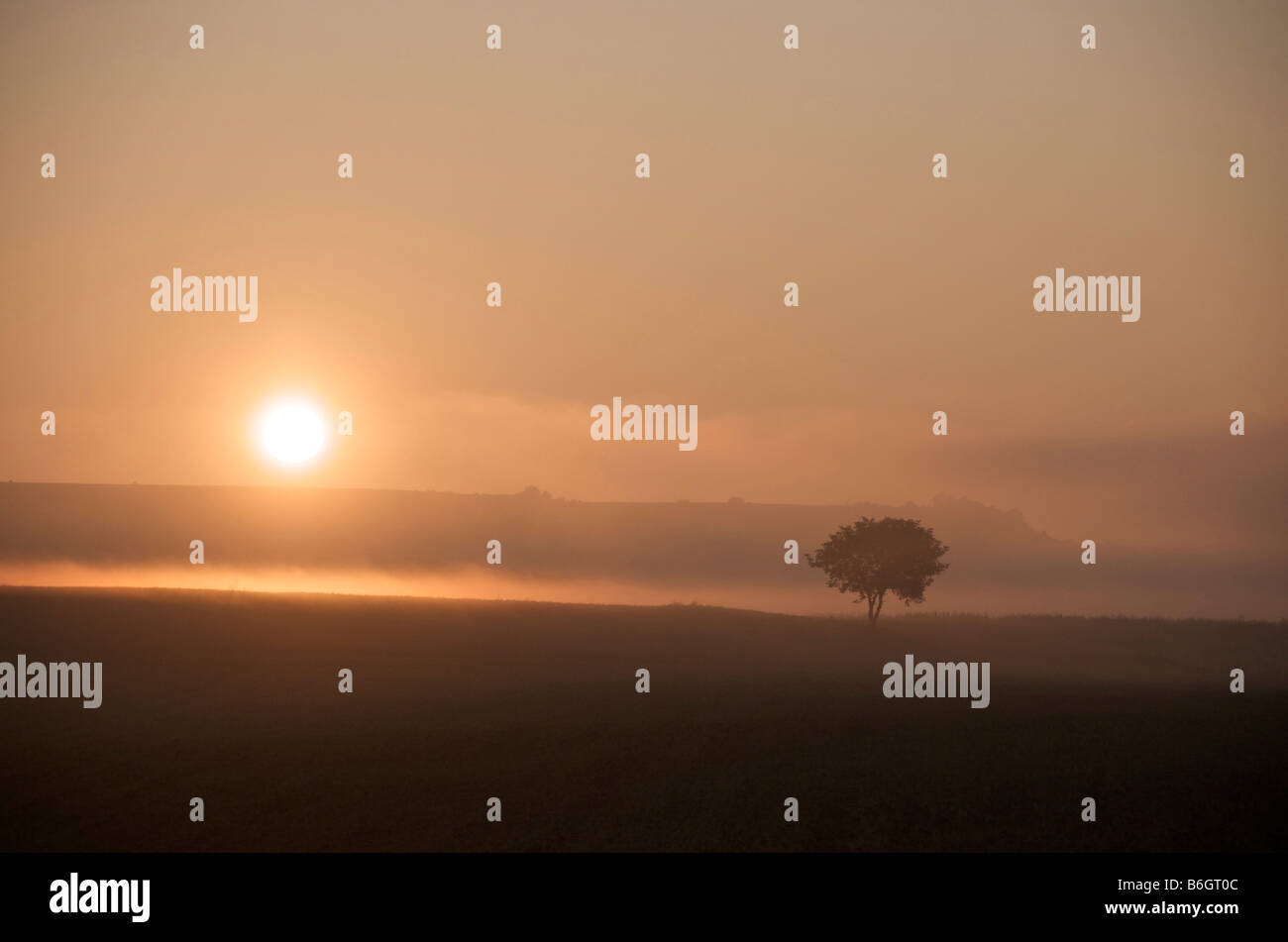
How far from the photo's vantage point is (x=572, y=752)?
38.4 m

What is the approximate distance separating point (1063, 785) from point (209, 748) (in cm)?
2873

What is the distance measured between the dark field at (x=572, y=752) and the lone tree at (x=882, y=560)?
18.6 m

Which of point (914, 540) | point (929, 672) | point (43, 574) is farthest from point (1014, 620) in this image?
point (43, 574)

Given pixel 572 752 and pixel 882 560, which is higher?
pixel 882 560

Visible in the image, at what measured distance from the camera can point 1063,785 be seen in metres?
35.5

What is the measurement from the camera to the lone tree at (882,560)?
82.5m

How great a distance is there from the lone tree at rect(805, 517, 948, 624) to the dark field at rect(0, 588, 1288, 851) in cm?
1861

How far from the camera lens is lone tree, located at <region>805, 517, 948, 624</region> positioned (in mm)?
82500

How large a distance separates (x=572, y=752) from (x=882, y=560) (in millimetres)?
49088

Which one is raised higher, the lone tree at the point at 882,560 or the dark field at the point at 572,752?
the lone tree at the point at 882,560

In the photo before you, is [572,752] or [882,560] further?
[882,560]
